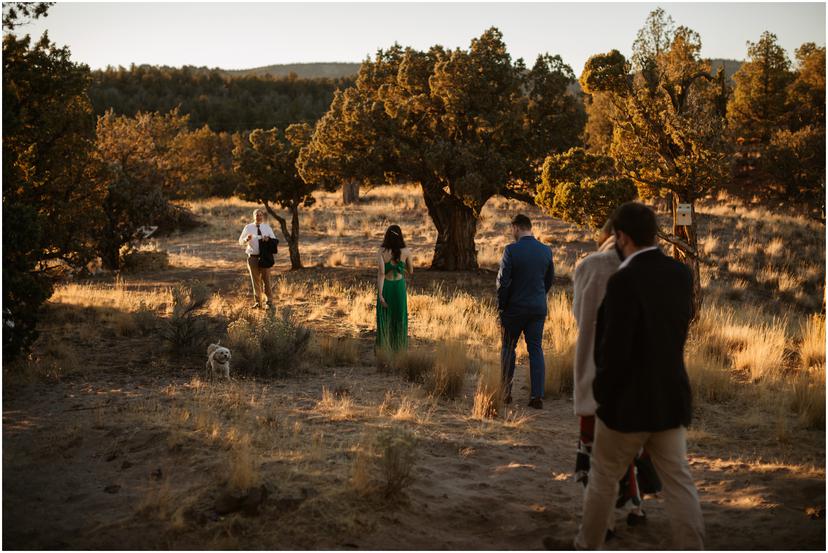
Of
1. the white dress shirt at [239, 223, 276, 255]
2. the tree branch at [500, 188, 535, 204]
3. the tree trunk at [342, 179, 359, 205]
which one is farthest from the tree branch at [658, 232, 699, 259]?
the tree trunk at [342, 179, 359, 205]

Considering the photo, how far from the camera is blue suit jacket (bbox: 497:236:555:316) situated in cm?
762

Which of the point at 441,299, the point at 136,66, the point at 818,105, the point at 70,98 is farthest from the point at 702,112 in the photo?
the point at 136,66

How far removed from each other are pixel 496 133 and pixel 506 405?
12.6 meters

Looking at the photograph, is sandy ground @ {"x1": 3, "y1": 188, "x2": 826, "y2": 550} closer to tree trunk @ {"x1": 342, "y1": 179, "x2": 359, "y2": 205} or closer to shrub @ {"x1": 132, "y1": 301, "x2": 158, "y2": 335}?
shrub @ {"x1": 132, "y1": 301, "x2": 158, "y2": 335}

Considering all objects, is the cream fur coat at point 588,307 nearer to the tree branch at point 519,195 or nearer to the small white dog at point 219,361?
the small white dog at point 219,361

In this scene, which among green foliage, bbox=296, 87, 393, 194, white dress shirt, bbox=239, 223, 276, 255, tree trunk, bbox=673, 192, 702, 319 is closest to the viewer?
tree trunk, bbox=673, 192, 702, 319

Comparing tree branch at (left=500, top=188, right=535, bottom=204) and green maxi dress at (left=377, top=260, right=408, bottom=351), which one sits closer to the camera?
green maxi dress at (left=377, top=260, right=408, bottom=351)

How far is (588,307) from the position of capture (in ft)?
14.6

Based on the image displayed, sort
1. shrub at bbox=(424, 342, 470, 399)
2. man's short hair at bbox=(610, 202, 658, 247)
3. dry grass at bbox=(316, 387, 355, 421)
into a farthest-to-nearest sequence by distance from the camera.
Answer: shrub at bbox=(424, 342, 470, 399), dry grass at bbox=(316, 387, 355, 421), man's short hair at bbox=(610, 202, 658, 247)

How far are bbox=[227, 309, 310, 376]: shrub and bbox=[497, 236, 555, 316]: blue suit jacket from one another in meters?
3.36

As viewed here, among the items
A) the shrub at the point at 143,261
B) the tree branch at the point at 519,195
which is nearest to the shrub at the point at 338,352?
the tree branch at the point at 519,195

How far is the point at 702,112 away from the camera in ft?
40.9

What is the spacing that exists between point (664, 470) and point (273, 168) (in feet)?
63.9

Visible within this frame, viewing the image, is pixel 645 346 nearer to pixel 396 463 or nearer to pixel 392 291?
pixel 396 463
